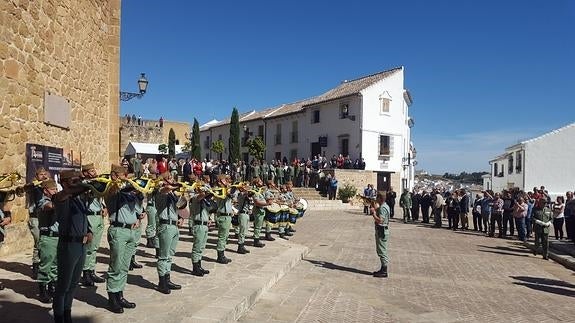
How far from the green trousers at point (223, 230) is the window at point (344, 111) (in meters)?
27.8

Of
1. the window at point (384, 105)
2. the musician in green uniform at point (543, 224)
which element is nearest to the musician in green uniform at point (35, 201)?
the musician in green uniform at point (543, 224)

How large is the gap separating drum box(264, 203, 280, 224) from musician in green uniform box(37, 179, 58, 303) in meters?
7.57

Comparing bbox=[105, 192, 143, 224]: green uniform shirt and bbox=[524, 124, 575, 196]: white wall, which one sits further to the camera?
bbox=[524, 124, 575, 196]: white wall

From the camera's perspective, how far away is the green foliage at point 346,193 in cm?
3058

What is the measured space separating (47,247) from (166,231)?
161 centimetres

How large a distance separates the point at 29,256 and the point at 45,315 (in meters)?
3.82

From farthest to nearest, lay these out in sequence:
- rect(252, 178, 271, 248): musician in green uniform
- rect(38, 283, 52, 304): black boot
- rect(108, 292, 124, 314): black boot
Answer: rect(252, 178, 271, 248): musician in green uniform < rect(38, 283, 52, 304): black boot < rect(108, 292, 124, 314): black boot

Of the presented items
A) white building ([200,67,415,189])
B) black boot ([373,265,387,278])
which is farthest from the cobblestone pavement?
white building ([200,67,415,189])

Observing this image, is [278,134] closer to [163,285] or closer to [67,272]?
[163,285]

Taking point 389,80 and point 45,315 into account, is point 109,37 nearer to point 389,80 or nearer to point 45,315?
point 45,315

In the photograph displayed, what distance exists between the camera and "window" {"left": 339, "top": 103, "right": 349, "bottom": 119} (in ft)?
120

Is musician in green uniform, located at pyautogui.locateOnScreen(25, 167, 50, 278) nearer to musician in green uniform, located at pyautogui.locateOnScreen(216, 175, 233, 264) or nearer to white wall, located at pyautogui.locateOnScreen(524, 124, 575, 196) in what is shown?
musician in green uniform, located at pyautogui.locateOnScreen(216, 175, 233, 264)

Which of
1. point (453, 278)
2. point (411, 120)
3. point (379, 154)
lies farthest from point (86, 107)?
point (411, 120)

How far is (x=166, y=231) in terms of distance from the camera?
7.01m
